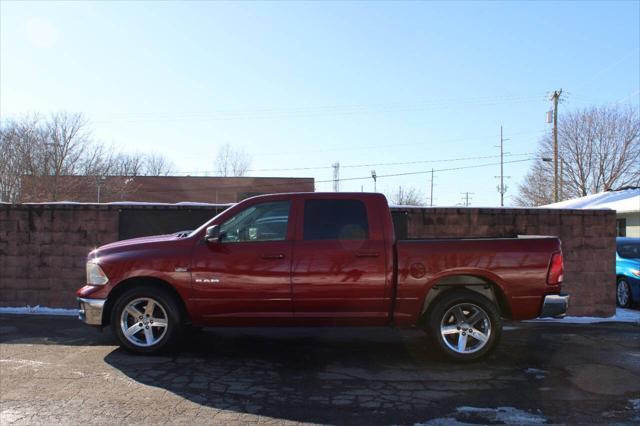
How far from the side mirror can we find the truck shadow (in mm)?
1381

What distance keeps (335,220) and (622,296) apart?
8.42 metres

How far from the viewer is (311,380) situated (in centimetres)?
525

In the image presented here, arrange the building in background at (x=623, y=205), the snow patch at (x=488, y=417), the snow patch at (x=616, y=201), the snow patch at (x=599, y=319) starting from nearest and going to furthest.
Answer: the snow patch at (x=488, y=417), the snow patch at (x=599, y=319), the snow patch at (x=616, y=201), the building in background at (x=623, y=205)

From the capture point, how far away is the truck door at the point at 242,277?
5875 mm

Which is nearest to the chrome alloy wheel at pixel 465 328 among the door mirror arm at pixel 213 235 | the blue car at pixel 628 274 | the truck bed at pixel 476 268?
the truck bed at pixel 476 268

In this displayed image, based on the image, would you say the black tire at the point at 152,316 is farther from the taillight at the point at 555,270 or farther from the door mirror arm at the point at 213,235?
the taillight at the point at 555,270

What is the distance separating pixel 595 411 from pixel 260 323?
3.43m

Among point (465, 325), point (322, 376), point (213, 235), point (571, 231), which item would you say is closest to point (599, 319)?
point (571, 231)

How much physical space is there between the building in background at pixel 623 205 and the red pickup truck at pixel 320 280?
1958 centimetres

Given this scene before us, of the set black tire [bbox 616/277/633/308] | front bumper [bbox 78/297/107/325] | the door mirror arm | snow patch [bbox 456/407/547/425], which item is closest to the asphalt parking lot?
snow patch [bbox 456/407/547/425]

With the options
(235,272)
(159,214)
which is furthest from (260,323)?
(159,214)

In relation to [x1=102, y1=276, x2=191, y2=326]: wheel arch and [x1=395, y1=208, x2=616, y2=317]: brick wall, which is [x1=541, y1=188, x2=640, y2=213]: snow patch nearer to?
[x1=395, y1=208, x2=616, y2=317]: brick wall

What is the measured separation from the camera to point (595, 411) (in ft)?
14.8

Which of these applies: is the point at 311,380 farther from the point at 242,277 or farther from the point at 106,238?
the point at 106,238
